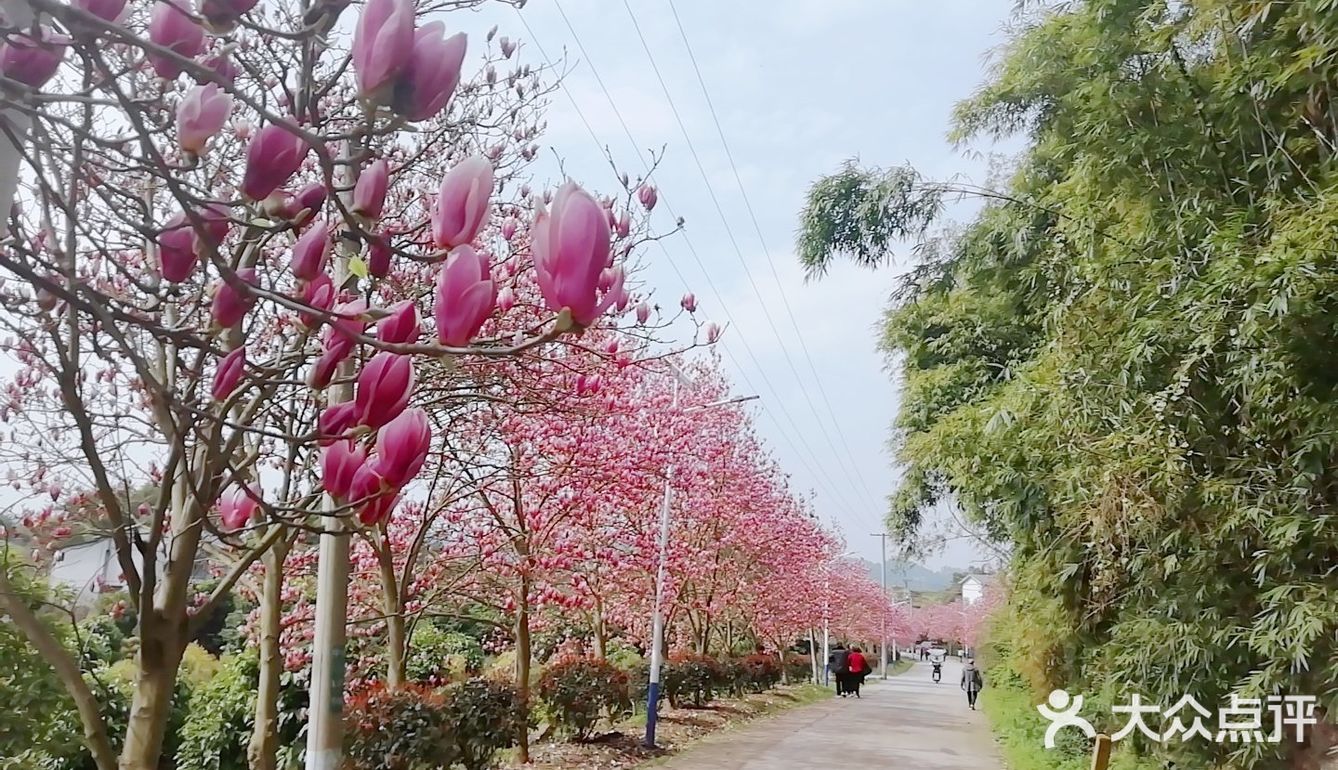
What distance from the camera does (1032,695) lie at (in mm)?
12156

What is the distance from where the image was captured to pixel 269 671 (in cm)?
395

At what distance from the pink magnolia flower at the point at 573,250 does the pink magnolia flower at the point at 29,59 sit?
Answer: 1.50 feet

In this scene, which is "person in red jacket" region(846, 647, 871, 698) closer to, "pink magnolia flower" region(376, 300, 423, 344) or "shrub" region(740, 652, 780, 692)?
"shrub" region(740, 652, 780, 692)

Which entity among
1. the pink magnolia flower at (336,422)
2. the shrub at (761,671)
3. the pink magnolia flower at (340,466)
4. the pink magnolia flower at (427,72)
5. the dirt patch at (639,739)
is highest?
the pink magnolia flower at (427,72)

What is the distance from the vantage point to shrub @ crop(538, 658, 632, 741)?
8469 millimetres

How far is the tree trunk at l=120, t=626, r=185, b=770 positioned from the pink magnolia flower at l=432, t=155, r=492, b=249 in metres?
1.08

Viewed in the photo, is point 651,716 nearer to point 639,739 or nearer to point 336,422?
point 639,739

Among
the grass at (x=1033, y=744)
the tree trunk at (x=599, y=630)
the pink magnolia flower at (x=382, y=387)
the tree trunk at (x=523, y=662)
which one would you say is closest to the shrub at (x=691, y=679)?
the tree trunk at (x=599, y=630)

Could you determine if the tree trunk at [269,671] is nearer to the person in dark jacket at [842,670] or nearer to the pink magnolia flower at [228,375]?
the pink magnolia flower at [228,375]

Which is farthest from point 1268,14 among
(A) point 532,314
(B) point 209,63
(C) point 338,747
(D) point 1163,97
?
(C) point 338,747

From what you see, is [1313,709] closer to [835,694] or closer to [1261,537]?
[1261,537]

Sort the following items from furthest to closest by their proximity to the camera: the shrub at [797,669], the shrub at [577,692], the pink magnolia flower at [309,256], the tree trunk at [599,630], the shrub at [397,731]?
the shrub at [797,669] → the tree trunk at [599,630] → the shrub at [577,692] → the shrub at [397,731] → the pink magnolia flower at [309,256]

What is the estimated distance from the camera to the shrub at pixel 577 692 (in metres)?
8.47

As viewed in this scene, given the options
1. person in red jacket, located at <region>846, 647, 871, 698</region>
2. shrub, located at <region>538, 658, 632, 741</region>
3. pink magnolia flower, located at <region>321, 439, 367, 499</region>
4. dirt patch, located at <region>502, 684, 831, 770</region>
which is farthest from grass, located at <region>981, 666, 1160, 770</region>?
pink magnolia flower, located at <region>321, 439, 367, 499</region>
